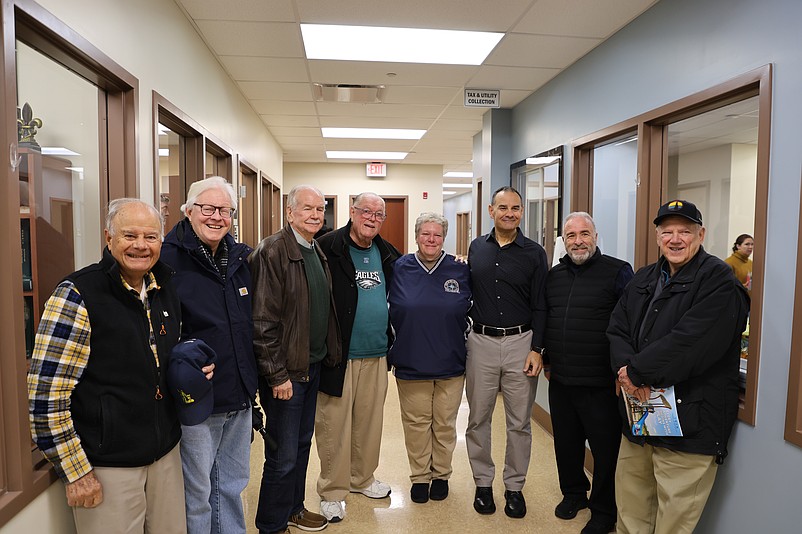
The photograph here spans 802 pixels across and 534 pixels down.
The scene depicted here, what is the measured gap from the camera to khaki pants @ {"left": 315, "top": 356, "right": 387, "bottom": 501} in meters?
2.79

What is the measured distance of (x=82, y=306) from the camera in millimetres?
1495

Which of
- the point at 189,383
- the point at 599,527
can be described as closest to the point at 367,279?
the point at 189,383

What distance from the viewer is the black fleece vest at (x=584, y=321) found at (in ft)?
8.61

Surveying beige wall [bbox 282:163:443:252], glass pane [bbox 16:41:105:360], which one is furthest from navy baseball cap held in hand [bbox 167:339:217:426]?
beige wall [bbox 282:163:443:252]

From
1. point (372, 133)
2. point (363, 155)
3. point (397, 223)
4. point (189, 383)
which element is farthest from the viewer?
point (397, 223)

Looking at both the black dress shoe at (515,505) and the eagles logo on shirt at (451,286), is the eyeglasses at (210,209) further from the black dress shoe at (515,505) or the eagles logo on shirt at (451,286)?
the black dress shoe at (515,505)

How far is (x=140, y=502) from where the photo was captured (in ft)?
5.43

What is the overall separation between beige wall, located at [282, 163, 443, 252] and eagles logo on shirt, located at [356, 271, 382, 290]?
6.94 metres

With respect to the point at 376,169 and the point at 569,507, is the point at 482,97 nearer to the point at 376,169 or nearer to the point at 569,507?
the point at 569,507

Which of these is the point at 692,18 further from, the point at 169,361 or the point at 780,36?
the point at 169,361

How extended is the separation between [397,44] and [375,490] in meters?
2.87

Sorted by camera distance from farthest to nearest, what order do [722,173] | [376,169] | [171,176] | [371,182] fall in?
1. [371,182]
2. [376,169]
3. [171,176]
4. [722,173]

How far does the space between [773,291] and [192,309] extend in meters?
2.21

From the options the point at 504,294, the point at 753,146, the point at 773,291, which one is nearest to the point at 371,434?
the point at 504,294
